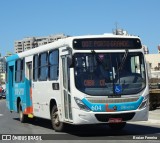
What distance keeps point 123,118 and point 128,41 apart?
8.03ft

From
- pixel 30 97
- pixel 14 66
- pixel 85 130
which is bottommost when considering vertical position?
pixel 85 130

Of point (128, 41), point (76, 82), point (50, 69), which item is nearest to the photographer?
point (76, 82)

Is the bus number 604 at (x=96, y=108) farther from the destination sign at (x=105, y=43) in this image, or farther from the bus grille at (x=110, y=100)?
the destination sign at (x=105, y=43)

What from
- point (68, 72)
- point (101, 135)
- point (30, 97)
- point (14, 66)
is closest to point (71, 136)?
point (101, 135)

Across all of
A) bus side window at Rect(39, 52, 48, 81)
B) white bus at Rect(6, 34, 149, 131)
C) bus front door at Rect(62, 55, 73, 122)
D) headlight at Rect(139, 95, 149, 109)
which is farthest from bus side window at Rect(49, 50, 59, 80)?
headlight at Rect(139, 95, 149, 109)

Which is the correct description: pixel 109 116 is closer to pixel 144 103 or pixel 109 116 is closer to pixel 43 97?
pixel 144 103

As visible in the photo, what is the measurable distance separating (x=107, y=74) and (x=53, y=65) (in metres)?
2.58

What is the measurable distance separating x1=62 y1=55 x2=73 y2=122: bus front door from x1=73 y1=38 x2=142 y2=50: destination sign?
2.01 feet

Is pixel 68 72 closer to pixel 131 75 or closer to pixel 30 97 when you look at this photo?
pixel 131 75

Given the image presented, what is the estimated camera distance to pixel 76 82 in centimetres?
1254

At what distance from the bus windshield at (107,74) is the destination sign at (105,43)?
0.24 meters

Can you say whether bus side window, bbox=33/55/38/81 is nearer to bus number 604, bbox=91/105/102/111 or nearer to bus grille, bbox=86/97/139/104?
bus grille, bbox=86/97/139/104

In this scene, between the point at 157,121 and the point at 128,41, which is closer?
the point at 128,41

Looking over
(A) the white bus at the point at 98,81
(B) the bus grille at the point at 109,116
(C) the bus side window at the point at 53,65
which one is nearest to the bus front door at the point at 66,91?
(A) the white bus at the point at 98,81
